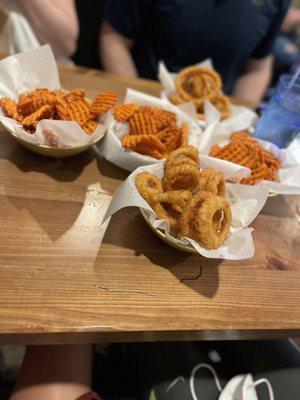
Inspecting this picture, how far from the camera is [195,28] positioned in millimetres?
1646

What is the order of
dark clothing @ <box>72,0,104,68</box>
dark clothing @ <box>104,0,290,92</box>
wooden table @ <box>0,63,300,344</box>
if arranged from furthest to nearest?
dark clothing @ <box>72,0,104,68</box>, dark clothing @ <box>104,0,290,92</box>, wooden table @ <box>0,63,300,344</box>

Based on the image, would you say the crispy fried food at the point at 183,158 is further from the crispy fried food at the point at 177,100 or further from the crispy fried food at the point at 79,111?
the crispy fried food at the point at 177,100

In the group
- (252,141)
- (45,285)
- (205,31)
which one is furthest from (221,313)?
(205,31)

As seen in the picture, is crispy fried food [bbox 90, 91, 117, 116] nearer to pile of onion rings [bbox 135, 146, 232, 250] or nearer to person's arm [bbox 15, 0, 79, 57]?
pile of onion rings [bbox 135, 146, 232, 250]

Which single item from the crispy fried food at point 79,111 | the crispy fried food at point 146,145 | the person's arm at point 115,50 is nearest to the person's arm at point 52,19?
the person's arm at point 115,50

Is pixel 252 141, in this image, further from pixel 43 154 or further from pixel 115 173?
pixel 43 154

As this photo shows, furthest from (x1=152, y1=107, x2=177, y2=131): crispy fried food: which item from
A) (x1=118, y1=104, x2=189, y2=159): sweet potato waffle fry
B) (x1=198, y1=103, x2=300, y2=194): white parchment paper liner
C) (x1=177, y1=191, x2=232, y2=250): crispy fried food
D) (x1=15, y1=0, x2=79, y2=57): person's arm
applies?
(x1=15, y1=0, x2=79, y2=57): person's arm

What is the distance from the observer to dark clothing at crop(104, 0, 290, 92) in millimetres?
1600

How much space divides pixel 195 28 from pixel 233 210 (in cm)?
115

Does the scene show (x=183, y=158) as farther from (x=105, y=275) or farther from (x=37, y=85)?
(x=37, y=85)

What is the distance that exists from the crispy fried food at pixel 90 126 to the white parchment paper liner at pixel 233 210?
0.18 metres

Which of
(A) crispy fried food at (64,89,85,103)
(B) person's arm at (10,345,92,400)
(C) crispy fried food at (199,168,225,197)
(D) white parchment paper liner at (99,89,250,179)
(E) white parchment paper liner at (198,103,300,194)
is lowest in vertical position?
(B) person's arm at (10,345,92,400)

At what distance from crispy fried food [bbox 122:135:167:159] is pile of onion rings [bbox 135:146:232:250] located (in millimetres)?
96

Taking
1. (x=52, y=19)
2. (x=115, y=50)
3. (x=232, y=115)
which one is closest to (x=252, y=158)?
(x=232, y=115)
